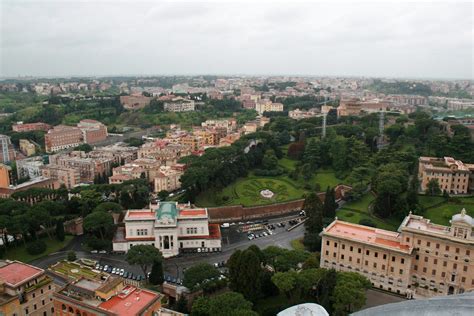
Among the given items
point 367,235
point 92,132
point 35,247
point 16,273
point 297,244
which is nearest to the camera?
point 16,273

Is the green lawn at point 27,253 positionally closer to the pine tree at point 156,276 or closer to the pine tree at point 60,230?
the pine tree at point 60,230

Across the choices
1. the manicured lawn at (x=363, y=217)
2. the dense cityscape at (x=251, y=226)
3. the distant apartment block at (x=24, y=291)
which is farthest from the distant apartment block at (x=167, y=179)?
the distant apartment block at (x=24, y=291)

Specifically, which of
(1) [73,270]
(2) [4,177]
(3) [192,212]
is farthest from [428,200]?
(2) [4,177]

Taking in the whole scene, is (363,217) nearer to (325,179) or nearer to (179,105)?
(325,179)

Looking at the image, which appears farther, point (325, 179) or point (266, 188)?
point (325, 179)

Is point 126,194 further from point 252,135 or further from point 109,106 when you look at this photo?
point 109,106

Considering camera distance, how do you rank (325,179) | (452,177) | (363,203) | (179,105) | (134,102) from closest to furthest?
1. (452,177)
2. (363,203)
3. (325,179)
4. (179,105)
5. (134,102)

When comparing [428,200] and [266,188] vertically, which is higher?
[428,200]

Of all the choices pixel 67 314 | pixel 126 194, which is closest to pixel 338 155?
pixel 126 194
